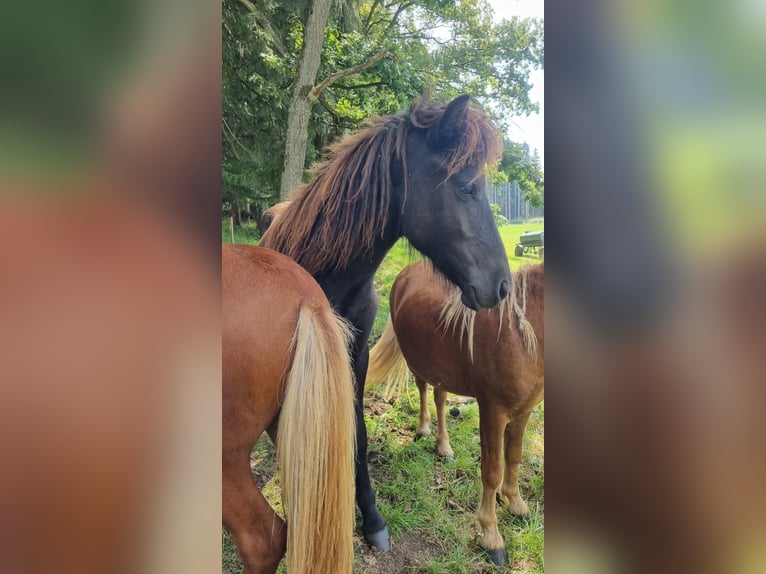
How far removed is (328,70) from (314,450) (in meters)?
0.90

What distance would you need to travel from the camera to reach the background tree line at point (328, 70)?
92cm

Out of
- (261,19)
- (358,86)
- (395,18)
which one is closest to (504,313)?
(358,86)

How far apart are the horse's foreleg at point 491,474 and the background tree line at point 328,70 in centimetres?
62

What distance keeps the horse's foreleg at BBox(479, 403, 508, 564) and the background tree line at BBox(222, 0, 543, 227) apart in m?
0.62

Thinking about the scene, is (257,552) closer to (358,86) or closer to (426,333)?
(426,333)

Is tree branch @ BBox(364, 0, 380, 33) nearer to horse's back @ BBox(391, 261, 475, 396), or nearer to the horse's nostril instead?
horse's back @ BBox(391, 261, 475, 396)

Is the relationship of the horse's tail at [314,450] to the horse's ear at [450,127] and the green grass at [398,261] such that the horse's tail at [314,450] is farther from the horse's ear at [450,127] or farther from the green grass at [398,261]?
the horse's ear at [450,127]

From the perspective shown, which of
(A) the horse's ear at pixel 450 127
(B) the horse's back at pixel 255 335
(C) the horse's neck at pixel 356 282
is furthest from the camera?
(C) the horse's neck at pixel 356 282

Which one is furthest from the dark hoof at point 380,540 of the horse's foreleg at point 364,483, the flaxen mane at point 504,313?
the flaxen mane at point 504,313

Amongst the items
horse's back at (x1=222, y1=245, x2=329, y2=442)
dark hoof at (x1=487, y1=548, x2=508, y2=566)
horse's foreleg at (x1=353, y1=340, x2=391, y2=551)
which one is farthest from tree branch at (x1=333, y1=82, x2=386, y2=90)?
dark hoof at (x1=487, y1=548, x2=508, y2=566)

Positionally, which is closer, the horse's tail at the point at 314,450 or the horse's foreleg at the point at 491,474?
the horse's tail at the point at 314,450

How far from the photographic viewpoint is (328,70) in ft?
3.13
